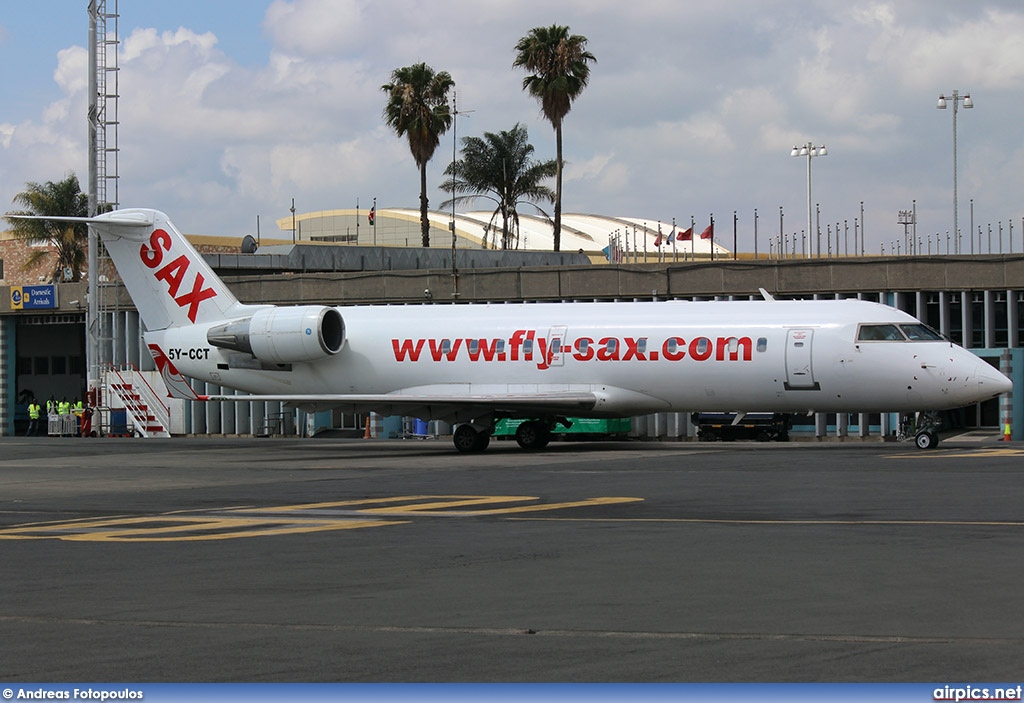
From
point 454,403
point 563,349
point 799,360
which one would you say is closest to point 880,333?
point 799,360

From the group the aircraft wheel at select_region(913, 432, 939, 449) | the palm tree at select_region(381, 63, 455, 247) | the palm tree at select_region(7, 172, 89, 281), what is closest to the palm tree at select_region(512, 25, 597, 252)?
the palm tree at select_region(381, 63, 455, 247)

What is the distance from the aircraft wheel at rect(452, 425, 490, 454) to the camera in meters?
34.7

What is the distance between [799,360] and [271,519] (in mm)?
16715

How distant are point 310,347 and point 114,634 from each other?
27.7 meters

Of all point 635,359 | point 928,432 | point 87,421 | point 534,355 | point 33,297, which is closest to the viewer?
point 928,432

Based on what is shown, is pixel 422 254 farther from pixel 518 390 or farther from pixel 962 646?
pixel 962 646

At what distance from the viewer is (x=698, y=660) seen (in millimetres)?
7750

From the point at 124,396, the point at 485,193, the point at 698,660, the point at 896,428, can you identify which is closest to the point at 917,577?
the point at 698,660

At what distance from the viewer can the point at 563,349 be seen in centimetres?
3359

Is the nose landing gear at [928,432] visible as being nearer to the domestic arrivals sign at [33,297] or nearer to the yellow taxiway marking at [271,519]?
the yellow taxiway marking at [271,519]

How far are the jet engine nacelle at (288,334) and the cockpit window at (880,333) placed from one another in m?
14.3

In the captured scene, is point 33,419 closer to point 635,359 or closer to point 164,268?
point 164,268

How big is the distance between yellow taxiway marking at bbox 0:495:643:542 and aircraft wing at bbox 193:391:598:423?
13.2m

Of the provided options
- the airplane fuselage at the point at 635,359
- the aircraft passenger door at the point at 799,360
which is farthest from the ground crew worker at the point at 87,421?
the aircraft passenger door at the point at 799,360
